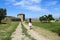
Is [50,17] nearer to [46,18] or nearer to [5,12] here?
[46,18]

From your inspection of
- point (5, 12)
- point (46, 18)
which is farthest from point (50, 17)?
point (5, 12)

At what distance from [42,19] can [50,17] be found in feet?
32.4

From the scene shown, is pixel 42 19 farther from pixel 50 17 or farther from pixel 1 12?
pixel 1 12

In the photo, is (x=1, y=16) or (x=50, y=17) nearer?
(x=1, y=16)

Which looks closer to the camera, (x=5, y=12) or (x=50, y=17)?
(x=5, y=12)

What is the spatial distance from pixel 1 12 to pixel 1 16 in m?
2.77

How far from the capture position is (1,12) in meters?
96.1

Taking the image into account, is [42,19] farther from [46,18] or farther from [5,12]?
[5,12]

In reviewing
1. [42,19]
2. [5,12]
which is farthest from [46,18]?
[5,12]

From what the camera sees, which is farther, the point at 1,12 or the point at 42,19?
the point at 42,19

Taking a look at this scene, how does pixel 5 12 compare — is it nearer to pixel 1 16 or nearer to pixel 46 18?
pixel 1 16

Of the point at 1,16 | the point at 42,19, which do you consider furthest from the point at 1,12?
the point at 42,19

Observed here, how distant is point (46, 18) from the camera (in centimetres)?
15438

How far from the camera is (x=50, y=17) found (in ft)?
516
